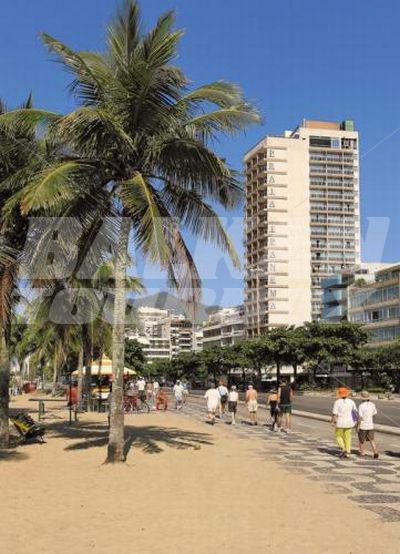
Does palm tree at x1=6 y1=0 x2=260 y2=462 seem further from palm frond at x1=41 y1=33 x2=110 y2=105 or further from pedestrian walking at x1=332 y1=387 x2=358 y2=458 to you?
pedestrian walking at x1=332 y1=387 x2=358 y2=458

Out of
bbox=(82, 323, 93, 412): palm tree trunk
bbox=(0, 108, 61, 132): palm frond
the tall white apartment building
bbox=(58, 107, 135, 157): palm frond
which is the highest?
the tall white apartment building

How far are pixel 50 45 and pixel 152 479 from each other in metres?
7.74

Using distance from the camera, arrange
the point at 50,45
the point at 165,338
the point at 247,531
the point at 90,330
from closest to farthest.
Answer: the point at 247,531, the point at 50,45, the point at 90,330, the point at 165,338

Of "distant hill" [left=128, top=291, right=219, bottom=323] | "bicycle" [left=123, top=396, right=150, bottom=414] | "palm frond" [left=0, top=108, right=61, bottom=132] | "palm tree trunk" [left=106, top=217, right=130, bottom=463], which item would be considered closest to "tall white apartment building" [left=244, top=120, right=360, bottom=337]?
"distant hill" [left=128, top=291, right=219, bottom=323]

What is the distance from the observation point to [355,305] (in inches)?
3664

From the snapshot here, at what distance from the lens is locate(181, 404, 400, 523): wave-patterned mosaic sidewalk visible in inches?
366

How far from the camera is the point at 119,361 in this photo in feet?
43.1

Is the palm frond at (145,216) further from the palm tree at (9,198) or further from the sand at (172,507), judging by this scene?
the sand at (172,507)

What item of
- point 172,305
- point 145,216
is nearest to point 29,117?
point 145,216

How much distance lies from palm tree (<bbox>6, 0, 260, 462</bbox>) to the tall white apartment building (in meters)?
92.0

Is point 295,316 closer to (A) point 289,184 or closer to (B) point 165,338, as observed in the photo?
(A) point 289,184

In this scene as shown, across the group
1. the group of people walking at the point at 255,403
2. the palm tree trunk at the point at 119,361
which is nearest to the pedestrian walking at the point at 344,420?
the palm tree trunk at the point at 119,361

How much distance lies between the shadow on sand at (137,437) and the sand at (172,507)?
23.8 inches

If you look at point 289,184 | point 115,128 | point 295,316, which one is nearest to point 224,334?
point 295,316
